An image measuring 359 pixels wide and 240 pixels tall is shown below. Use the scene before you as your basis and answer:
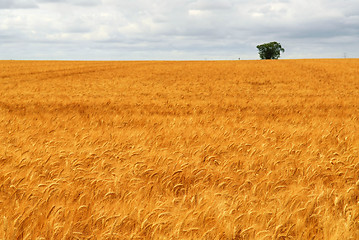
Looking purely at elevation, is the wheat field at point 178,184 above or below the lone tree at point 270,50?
below

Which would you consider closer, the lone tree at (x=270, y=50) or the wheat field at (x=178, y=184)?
the wheat field at (x=178, y=184)

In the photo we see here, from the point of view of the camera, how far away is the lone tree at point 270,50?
8581cm

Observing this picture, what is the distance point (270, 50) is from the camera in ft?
283

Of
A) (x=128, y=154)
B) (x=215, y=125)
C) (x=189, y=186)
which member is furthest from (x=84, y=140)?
(x=215, y=125)

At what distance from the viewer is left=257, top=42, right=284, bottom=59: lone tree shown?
85812 mm

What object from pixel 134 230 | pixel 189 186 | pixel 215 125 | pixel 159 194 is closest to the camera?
pixel 134 230

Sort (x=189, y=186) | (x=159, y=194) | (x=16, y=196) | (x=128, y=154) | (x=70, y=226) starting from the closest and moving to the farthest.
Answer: (x=70, y=226) → (x=16, y=196) → (x=159, y=194) → (x=189, y=186) → (x=128, y=154)

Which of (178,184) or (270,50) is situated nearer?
(178,184)

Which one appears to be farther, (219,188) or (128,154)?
(128,154)

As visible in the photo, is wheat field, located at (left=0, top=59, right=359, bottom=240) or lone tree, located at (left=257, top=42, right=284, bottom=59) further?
lone tree, located at (left=257, top=42, right=284, bottom=59)

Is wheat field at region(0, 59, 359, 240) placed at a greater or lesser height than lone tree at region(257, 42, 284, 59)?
lesser

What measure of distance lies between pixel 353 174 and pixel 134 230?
8.50 feet

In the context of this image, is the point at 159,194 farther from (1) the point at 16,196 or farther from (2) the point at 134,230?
(1) the point at 16,196

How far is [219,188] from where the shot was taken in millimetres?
3338
